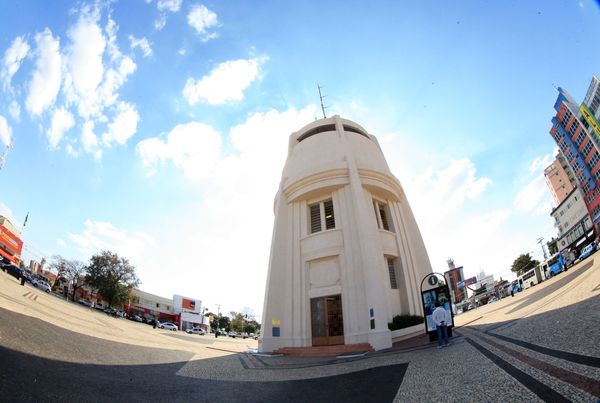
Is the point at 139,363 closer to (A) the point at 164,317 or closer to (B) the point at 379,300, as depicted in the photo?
(B) the point at 379,300

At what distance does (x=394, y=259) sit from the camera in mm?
17297

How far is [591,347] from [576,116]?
6629 centimetres

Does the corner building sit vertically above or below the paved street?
above

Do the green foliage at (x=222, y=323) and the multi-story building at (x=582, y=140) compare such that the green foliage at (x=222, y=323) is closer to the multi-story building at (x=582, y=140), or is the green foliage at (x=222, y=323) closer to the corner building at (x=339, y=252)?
the corner building at (x=339, y=252)

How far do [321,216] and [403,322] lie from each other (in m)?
7.51

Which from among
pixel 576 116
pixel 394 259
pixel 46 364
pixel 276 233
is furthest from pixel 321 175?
pixel 576 116

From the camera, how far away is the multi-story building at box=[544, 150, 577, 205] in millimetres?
62781

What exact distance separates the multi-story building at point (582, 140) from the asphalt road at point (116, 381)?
5765 centimetres

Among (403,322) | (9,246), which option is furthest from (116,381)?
(9,246)

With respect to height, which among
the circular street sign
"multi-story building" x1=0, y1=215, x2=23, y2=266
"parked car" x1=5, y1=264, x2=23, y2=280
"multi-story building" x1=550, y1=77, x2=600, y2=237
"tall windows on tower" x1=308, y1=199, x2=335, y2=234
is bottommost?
the circular street sign

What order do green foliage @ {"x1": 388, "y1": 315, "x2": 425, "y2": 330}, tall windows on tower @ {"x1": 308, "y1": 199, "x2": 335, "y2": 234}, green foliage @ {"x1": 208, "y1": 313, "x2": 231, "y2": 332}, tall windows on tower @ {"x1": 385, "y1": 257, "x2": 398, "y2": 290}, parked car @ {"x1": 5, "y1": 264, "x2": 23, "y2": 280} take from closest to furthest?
1. green foliage @ {"x1": 388, "y1": 315, "x2": 425, "y2": 330}
2. tall windows on tower @ {"x1": 385, "y1": 257, "x2": 398, "y2": 290}
3. tall windows on tower @ {"x1": 308, "y1": 199, "x2": 335, "y2": 234}
4. parked car @ {"x1": 5, "y1": 264, "x2": 23, "y2": 280}
5. green foliage @ {"x1": 208, "y1": 313, "x2": 231, "y2": 332}

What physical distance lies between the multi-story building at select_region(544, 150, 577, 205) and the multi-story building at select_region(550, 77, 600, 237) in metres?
9.47

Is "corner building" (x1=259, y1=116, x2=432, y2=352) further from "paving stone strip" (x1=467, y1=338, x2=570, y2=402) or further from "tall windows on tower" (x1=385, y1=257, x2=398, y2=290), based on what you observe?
"paving stone strip" (x1=467, y1=338, x2=570, y2=402)

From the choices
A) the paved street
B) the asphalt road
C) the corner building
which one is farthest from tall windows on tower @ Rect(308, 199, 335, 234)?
the asphalt road
